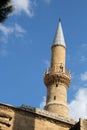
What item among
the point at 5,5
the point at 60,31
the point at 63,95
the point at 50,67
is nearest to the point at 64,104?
the point at 63,95

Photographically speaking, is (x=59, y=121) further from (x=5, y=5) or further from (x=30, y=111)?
(x=5, y=5)

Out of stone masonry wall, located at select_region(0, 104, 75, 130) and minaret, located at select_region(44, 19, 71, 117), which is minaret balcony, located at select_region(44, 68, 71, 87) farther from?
stone masonry wall, located at select_region(0, 104, 75, 130)

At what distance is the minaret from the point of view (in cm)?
2612

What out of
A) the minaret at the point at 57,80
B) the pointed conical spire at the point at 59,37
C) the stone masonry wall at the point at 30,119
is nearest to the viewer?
the stone masonry wall at the point at 30,119

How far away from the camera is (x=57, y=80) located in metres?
27.4

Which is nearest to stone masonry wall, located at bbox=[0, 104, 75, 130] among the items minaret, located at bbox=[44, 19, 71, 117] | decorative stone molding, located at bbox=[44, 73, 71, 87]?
minaret, located at bbox=[44, 19, 71, 117]

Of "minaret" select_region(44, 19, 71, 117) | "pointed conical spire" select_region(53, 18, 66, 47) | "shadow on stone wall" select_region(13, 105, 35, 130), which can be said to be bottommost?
"shadow on stone wall" select_region(13, 105, 35, 130)

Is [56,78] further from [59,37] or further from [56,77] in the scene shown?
[59,37]

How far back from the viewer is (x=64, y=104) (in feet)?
86.2

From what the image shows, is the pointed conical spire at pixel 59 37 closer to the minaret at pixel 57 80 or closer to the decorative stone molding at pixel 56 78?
the minaret at pixel 57 80

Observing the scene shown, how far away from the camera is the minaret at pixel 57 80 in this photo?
1029 inches

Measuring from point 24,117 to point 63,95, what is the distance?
45.7 ft

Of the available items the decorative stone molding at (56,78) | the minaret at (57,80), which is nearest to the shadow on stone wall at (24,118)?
the minaret at (57,80)

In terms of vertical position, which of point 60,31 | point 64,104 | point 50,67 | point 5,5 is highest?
point 60,31
